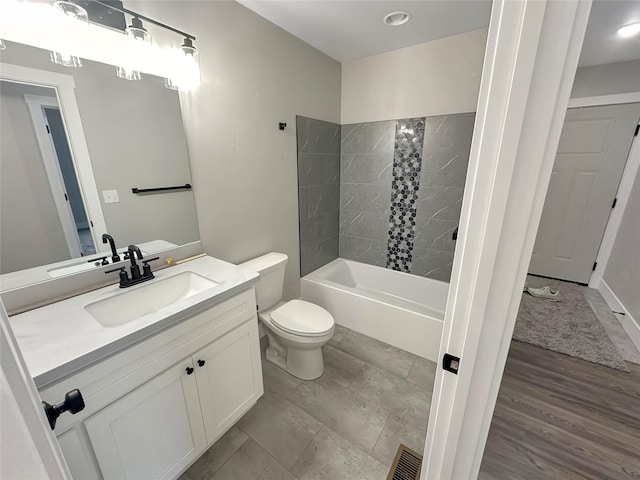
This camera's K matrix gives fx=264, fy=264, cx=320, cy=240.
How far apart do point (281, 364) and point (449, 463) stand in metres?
1.42

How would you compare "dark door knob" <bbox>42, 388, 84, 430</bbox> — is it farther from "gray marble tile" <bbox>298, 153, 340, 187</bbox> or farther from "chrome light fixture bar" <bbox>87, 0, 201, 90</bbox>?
"gray marble tile" <bbox>298, 153, 340, 187</bbox>

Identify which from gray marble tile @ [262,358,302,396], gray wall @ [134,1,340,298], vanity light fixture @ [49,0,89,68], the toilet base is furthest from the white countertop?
vanity light fixture @ [49,0,89,68]

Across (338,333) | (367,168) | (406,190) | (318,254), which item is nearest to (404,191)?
(406,190)

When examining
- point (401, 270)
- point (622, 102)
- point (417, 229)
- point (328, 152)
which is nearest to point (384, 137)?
point (328, 152)

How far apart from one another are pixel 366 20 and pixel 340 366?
8.12 ft

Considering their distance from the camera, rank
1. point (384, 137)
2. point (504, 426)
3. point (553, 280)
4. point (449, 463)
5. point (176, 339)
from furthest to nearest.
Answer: point (553, 280)
point (384, 137)
point (504, 426)
point (176, 339)
point (449, 463)

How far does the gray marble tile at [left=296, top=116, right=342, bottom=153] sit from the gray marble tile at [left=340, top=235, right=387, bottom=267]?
0.99 meters

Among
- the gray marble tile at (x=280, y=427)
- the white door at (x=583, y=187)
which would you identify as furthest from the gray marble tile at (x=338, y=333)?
the white door at (x=583, y=187)

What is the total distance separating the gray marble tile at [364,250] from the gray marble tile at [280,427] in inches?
64.9

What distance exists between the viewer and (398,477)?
128cm

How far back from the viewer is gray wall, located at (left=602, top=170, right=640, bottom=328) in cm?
228

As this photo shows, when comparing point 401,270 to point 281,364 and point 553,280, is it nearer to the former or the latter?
point 281,364

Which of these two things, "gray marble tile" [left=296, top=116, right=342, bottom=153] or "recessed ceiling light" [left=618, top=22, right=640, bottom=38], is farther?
"gray marble tile" [left=296, top=116, right=342, bottom=153]

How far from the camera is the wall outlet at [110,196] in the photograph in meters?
1.29
